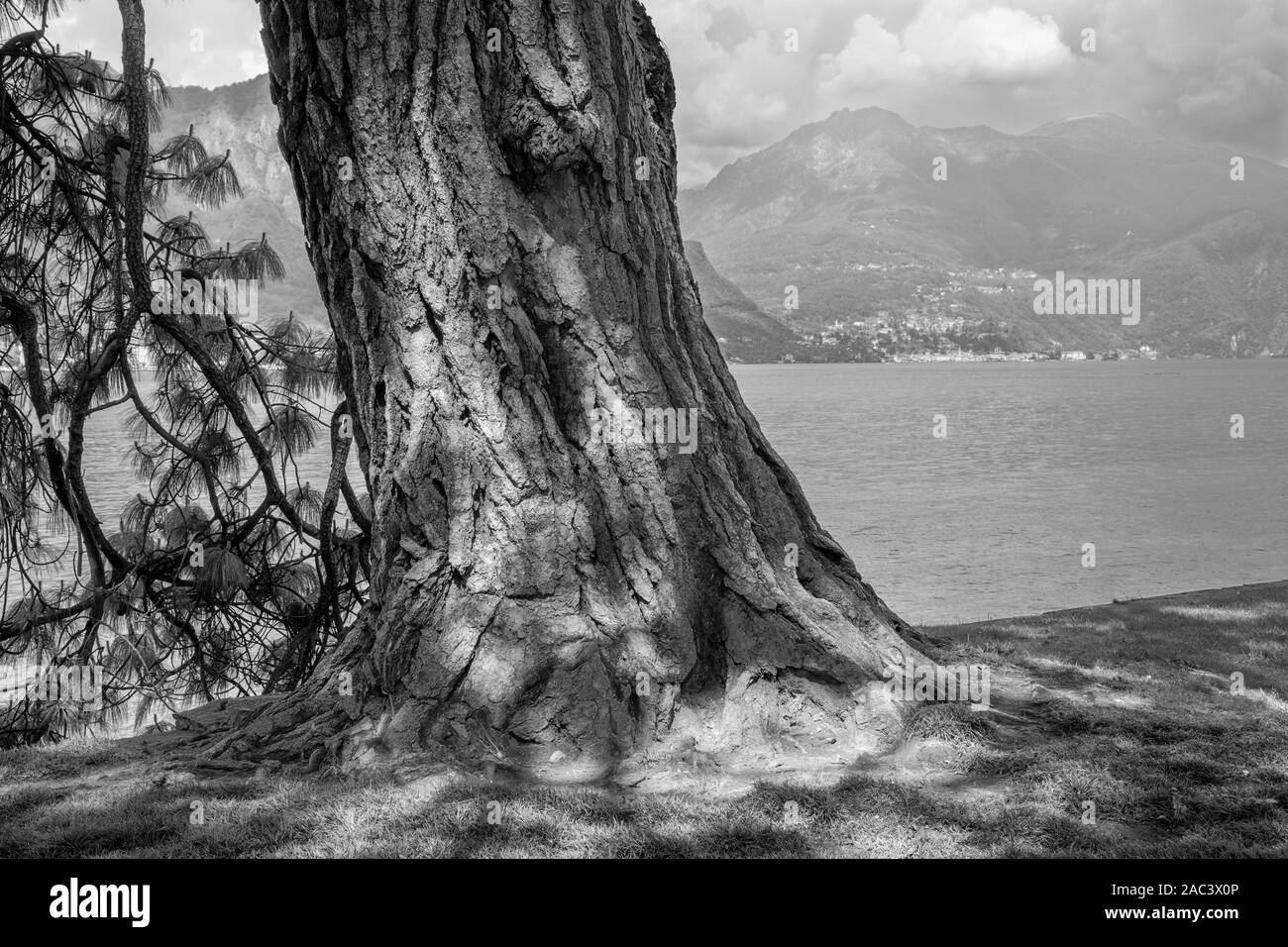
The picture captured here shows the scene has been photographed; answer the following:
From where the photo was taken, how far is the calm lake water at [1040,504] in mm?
13484

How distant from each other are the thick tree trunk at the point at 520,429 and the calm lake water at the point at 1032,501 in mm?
7375

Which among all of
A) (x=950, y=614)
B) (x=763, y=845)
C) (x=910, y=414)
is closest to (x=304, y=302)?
(x=910, y=414)

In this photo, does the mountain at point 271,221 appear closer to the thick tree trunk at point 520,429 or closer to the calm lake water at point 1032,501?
the calm lake water at point 1032,501

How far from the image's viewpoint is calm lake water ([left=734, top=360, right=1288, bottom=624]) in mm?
13484

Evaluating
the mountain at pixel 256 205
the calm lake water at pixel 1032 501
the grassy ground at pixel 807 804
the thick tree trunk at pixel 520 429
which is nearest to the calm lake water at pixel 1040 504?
the calm lake water at pixel 1032 501

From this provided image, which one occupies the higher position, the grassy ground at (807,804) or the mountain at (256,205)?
the mountain at (256,205)

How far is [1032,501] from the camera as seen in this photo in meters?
22.7

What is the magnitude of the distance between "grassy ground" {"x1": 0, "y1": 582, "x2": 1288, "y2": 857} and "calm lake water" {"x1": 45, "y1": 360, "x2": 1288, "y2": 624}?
282 inches

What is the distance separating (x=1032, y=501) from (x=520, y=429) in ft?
66.5

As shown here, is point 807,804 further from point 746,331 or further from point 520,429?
point 746,331

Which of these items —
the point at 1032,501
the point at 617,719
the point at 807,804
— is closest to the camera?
the point at 807,804

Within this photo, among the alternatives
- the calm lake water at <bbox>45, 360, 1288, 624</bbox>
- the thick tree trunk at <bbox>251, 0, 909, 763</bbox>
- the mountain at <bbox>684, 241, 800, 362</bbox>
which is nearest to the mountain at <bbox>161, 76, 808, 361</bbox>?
the mountain at <bbox>684, 241, 800, 362</bbox>

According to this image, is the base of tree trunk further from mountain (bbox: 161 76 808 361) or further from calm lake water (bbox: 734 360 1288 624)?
mountain (bbox: 161 76 808 361)

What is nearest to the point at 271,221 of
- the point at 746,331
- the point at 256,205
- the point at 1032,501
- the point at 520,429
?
the point at 256,205
